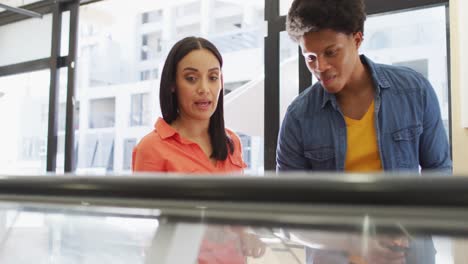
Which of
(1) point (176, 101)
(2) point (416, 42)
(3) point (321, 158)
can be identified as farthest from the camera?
(2) point (416, 42)

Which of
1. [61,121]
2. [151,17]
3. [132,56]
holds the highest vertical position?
[151,17]

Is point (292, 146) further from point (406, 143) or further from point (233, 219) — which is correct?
point (233, 219)

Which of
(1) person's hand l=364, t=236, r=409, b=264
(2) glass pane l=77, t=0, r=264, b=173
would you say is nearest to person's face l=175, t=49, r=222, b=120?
(1) person's hand l=364, t=236, r=409, b=264

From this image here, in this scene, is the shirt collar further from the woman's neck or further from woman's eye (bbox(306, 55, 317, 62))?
woman's eye (bbox(306, 55, 317, 62))

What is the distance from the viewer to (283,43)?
9.95 feet

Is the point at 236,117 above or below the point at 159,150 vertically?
above

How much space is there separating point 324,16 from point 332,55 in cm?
10

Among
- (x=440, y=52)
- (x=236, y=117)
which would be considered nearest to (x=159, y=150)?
(x=440, y=52)

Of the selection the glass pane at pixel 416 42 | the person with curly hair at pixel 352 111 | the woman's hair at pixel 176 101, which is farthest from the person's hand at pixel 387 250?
the glass pane at pixel 416 42

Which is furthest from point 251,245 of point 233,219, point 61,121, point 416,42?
point 61,121

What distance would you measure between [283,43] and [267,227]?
2.73 meters

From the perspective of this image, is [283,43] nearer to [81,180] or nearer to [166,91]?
[166,91]

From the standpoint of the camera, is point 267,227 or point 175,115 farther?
point 175,115

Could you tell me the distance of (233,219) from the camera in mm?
392
